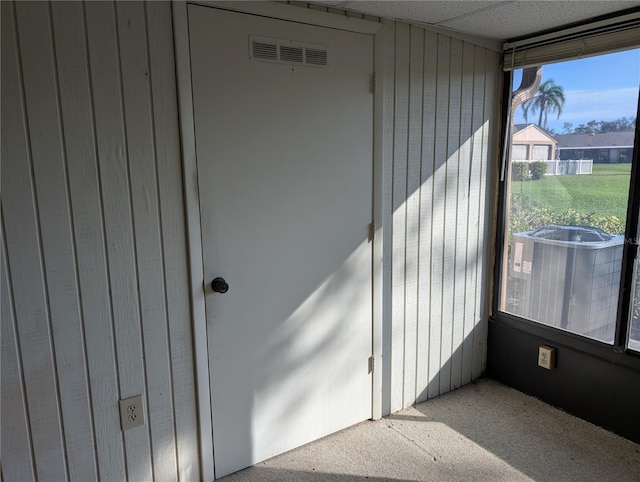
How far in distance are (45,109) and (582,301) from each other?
2.65m

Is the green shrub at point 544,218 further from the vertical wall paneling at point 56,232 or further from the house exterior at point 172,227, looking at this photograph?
the vertical wall paneling at point 56,232

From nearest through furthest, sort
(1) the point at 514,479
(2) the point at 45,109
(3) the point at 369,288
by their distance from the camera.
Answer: (2) the point at 45,109 → (1) the point at 514,479 → (3) the point at 369,288

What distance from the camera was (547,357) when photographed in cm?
Result: 264

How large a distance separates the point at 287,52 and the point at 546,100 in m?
1.50

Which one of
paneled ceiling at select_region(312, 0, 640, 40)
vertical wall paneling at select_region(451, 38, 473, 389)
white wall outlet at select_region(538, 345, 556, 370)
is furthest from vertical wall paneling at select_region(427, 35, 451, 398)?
white wall outlet at select_region(538, 345, 556, 370)

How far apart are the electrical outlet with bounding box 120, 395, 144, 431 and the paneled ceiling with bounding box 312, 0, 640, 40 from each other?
1.85 meters

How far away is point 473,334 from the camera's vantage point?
2.95 m

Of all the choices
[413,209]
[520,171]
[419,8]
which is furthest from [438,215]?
[419,8]

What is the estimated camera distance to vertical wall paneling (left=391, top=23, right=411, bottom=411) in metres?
2.35

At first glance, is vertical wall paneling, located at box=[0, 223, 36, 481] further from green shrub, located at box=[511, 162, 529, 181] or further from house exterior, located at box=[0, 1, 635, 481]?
green shrub, located at box=[511, 162, 529, 181]

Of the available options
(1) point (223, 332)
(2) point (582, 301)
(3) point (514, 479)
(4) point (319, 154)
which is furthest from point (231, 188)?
(2) point (582, 301)

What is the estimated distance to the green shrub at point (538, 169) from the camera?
2605 millimetres

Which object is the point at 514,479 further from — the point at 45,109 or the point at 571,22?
the point at 45,109

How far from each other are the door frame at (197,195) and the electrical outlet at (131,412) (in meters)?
0.24
